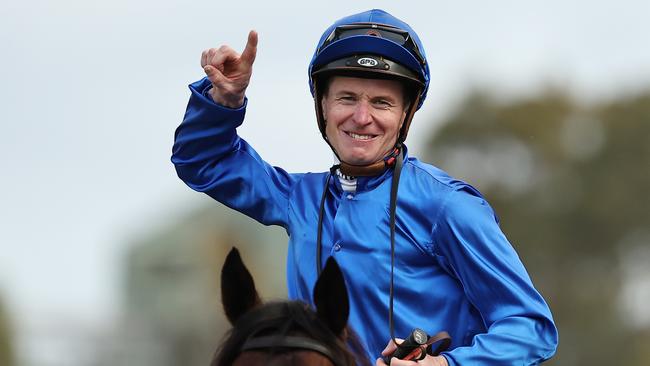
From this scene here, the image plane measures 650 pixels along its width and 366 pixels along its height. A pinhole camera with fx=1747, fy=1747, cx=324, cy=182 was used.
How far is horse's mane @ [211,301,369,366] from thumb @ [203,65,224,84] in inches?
54.6

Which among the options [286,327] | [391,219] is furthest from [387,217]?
[286,327]

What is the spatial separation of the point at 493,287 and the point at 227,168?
127 cm

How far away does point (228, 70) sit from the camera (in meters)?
6.71

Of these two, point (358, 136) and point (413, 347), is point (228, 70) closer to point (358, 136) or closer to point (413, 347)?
point (358, 136)

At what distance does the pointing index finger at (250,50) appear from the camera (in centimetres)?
655

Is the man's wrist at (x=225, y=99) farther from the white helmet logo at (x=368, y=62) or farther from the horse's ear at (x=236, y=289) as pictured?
the horse's ear at (x=236, y=289)

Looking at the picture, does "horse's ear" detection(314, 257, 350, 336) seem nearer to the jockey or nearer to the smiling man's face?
the jockey

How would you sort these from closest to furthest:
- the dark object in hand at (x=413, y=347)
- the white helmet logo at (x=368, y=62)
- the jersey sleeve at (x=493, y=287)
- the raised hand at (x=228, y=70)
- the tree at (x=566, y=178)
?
the dark object in hand at (x=413, y=347), the jersey sleeve at (x=493, y=287), the white helmet logo at (x=368, y=62), the raised hand at (x=228, y=70), the tree at (x=566, y=178)

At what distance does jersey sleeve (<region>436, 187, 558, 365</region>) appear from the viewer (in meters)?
6.18

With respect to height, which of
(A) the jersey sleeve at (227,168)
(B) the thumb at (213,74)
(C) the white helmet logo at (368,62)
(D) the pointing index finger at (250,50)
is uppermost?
(D) the pointing index finger at (250,50)

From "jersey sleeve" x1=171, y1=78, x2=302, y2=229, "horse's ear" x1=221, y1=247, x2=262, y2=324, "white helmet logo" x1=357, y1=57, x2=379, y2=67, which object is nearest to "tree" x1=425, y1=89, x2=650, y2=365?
"jersey sleeve" x1=171, y1=78, x2=302, y2=229

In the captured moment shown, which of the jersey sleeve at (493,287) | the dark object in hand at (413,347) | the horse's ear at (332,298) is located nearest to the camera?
the horse's ear at (332,298)

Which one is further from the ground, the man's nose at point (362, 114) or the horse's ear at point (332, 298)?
the man's nose at point (362, 114)

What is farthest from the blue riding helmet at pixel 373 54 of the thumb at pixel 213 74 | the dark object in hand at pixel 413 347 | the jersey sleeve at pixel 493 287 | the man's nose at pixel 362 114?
the dark object in hand at pixel 413 347
